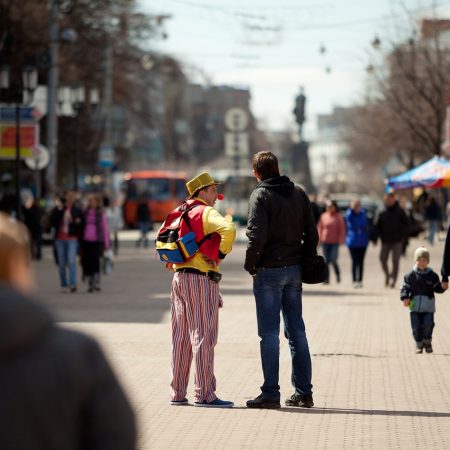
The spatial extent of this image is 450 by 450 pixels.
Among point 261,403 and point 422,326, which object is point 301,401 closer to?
point 261,403

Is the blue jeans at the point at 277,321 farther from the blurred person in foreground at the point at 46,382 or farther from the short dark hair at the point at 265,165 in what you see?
the blurred person in foreground at the point at 46,382

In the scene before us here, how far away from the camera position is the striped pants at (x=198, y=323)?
1028 cm

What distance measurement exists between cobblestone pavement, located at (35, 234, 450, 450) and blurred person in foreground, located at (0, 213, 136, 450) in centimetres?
29

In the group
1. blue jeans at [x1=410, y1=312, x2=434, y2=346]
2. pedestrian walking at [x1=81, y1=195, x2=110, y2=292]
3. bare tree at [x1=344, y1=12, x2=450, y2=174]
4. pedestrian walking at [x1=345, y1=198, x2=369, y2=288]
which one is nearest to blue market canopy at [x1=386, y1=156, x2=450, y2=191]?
pedestrian walking at [x1=345, y1=198, x2=369, y2=288]

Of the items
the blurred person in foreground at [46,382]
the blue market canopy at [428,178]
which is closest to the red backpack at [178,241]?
the blurred person in foreground at [46,382]

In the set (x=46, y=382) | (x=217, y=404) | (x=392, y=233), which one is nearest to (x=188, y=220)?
(x=217, y=404)

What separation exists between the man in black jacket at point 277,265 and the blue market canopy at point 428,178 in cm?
1796

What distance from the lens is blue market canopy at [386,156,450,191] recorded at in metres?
28.4

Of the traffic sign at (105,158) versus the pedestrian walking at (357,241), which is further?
the traffic sign at (105,158)

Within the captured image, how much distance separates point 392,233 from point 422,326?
38.9ft

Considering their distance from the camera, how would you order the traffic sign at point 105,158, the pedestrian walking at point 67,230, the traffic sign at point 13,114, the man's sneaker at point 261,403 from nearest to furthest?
the man's sneaker at point 261,403 < the pedestrian walking at point 67,230 < the traffic sign at point 13,114 < the traffic sign at point 105,158

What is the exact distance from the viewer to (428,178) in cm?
2866

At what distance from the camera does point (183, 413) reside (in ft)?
33.2

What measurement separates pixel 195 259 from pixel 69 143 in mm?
48644
